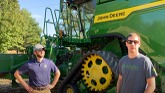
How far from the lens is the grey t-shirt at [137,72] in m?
3.65

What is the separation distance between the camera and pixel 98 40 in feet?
25.6

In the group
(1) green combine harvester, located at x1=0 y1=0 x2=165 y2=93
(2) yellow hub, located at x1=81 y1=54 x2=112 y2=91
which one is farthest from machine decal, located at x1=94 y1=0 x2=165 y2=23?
(2) yellow hub, located at x1=81 y1=54 x2=112 y2=91

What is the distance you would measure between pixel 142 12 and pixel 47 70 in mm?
2435

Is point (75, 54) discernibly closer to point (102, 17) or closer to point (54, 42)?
point (54, 42)

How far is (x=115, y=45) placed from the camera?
724 cm

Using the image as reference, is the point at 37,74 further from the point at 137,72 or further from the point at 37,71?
the point at 137,72

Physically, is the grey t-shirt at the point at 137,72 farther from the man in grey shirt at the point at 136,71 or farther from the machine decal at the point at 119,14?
the machine decal at the point at 119,14

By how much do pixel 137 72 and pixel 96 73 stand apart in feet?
11.0

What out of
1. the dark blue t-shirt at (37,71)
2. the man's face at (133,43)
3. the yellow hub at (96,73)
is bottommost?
the yellow hub at (96,73)

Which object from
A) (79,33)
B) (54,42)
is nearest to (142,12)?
(79,33)

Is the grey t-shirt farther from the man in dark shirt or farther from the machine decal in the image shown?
the machine decal

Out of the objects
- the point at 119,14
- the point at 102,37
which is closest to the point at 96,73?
the point at 102,37

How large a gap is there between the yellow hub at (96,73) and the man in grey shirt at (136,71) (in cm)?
289

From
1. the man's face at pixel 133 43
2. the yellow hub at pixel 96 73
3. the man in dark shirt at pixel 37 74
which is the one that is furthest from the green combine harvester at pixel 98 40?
the man's face at pixel 133 43
